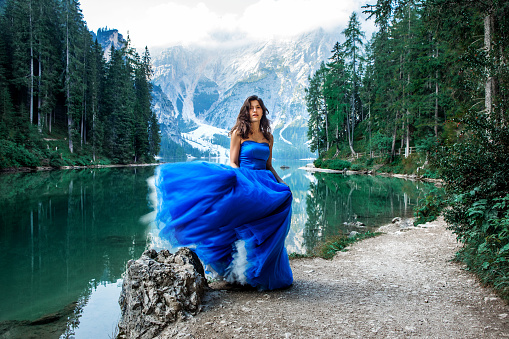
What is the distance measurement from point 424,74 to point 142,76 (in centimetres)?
5137

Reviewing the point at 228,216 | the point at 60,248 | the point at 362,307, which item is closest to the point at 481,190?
the point at 362,307

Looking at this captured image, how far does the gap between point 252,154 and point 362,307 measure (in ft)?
7.60

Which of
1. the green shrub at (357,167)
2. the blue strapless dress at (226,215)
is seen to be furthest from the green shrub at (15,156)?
the green shrub at (357,167)

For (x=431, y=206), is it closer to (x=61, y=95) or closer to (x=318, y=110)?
(x=318, y=110)

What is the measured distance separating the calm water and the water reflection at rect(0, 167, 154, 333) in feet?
0.05

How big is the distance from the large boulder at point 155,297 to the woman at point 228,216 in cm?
41

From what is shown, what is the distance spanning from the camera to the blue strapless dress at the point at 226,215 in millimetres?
3580

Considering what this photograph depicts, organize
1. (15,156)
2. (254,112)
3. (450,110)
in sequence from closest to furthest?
(254,112) → (450,110) → (15,156)

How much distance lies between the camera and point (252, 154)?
423 cm

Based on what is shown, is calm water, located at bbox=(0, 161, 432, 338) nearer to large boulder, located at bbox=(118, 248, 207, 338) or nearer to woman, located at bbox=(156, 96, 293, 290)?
large boulder, located at bbox=(118, 248, 207, 338)

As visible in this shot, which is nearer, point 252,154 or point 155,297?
point 155,297

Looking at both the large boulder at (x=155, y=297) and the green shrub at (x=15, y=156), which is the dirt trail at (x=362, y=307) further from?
the green shrub at (x=15, y=156)

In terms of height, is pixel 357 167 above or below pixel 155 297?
above

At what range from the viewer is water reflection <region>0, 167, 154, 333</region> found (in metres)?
5.00
